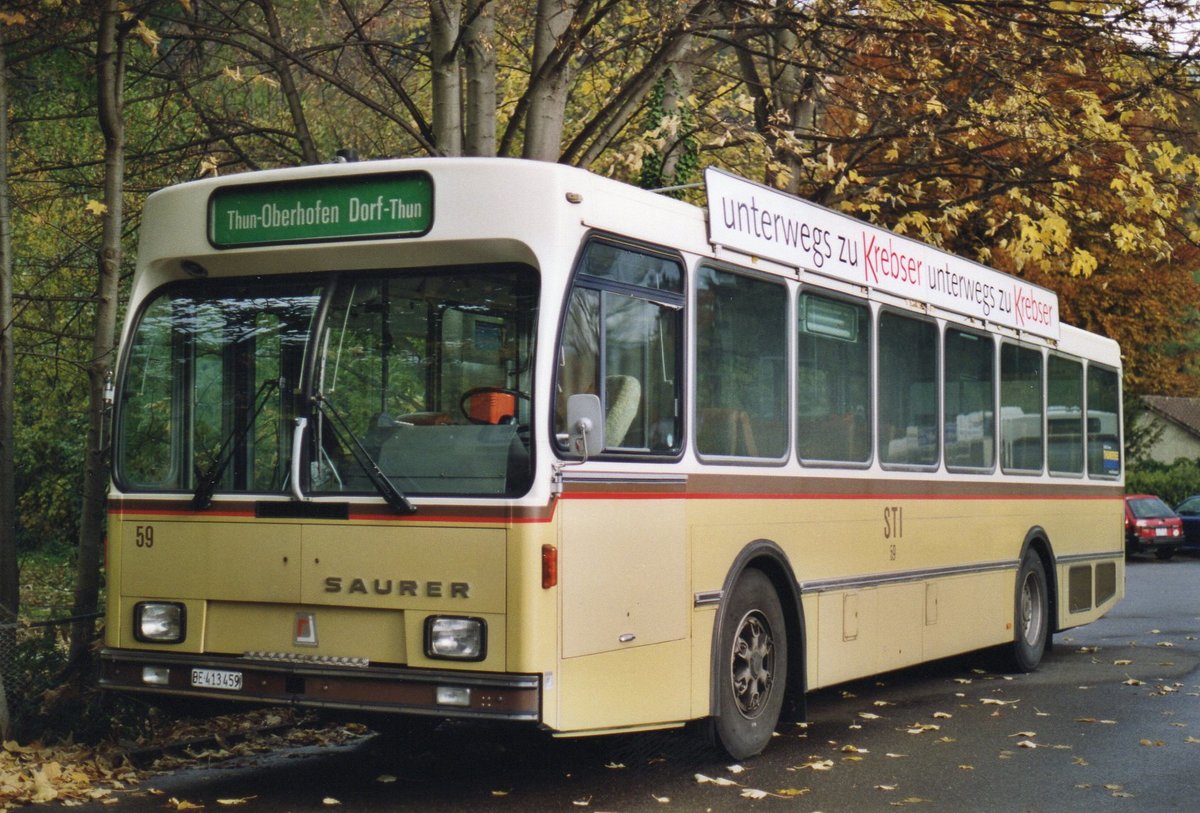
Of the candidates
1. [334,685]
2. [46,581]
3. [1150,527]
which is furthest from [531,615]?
[1150,527]

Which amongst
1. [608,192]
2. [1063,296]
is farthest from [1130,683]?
[1063,296]

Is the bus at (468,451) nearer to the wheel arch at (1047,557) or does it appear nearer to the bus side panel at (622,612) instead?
the bus side panel at (622,612)

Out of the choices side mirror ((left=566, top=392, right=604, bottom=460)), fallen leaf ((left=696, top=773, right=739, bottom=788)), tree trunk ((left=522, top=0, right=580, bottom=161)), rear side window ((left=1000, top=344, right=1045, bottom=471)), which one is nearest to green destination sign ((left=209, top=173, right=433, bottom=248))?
side mirror ((left=566, top=392, right=604, bottom=460))

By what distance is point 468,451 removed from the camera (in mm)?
7434

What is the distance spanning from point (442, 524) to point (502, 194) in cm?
149

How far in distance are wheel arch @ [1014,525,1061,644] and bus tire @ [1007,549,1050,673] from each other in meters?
0.05

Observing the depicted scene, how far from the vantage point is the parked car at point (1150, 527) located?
3662 cm

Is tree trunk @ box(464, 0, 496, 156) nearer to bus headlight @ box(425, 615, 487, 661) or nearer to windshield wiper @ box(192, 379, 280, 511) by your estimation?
windshield wiper @ box(192, 379, 280, 511)

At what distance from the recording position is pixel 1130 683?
13.0m

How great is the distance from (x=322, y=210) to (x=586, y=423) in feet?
5.43

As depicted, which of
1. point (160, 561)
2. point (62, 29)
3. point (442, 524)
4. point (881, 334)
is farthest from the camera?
point (62, 29)

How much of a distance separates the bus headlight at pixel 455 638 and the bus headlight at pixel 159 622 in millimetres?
1372

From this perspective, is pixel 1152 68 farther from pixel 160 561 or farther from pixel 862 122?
pixel 160 561

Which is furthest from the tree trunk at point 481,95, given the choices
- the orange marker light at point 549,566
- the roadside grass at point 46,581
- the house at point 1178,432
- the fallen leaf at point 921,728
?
the house at point 1178,432
